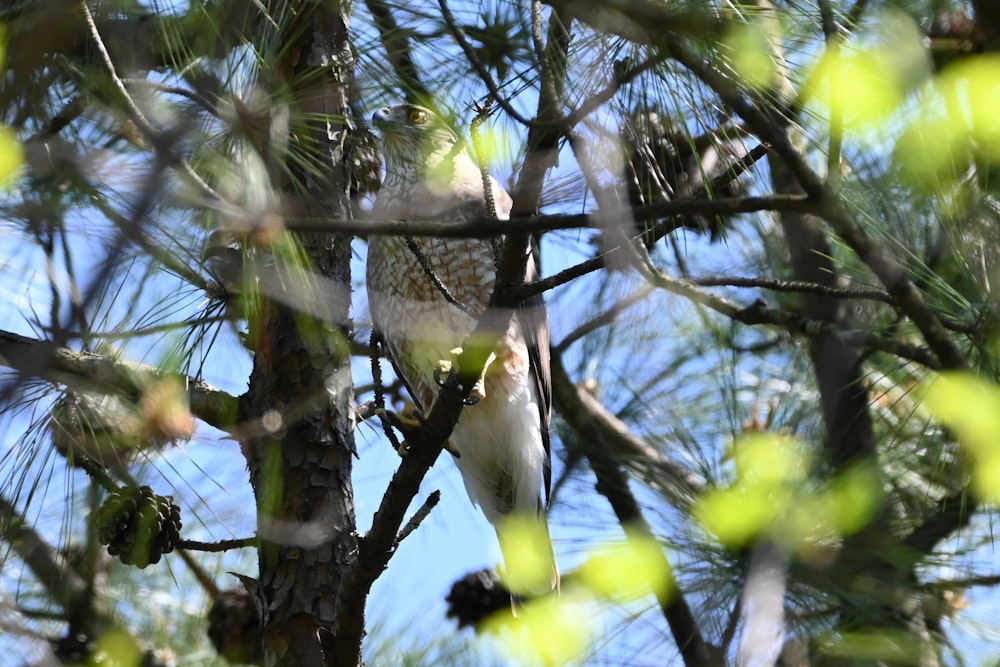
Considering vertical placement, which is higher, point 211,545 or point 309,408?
point 309,408

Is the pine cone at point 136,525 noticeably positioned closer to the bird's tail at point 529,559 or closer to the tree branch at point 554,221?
the bird's tail at point 529,559

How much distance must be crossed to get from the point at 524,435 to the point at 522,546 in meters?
0.33

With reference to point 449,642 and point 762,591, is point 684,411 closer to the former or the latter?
point 449,642

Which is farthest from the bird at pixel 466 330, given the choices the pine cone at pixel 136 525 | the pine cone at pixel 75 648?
the pine cone at pixel 75 648

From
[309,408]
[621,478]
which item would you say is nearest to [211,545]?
[309,408]

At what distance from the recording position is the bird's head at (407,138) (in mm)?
3082

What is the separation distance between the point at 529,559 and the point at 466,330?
26.8 inches

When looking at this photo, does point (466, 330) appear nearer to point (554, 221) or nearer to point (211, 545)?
point (211, 545)

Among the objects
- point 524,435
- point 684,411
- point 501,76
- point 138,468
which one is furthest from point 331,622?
point 684,411

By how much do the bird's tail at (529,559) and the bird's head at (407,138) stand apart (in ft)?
3.59

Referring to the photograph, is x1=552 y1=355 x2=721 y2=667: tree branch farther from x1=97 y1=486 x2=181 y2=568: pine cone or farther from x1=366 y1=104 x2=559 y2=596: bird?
x1=97 y1=486 x2=181 y2=568: pine cone

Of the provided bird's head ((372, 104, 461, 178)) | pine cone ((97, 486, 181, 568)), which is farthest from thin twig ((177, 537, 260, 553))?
bird's head ((372, 104, 461, 178))

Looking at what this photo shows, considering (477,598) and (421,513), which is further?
(477,598)

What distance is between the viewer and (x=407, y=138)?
126 inches
